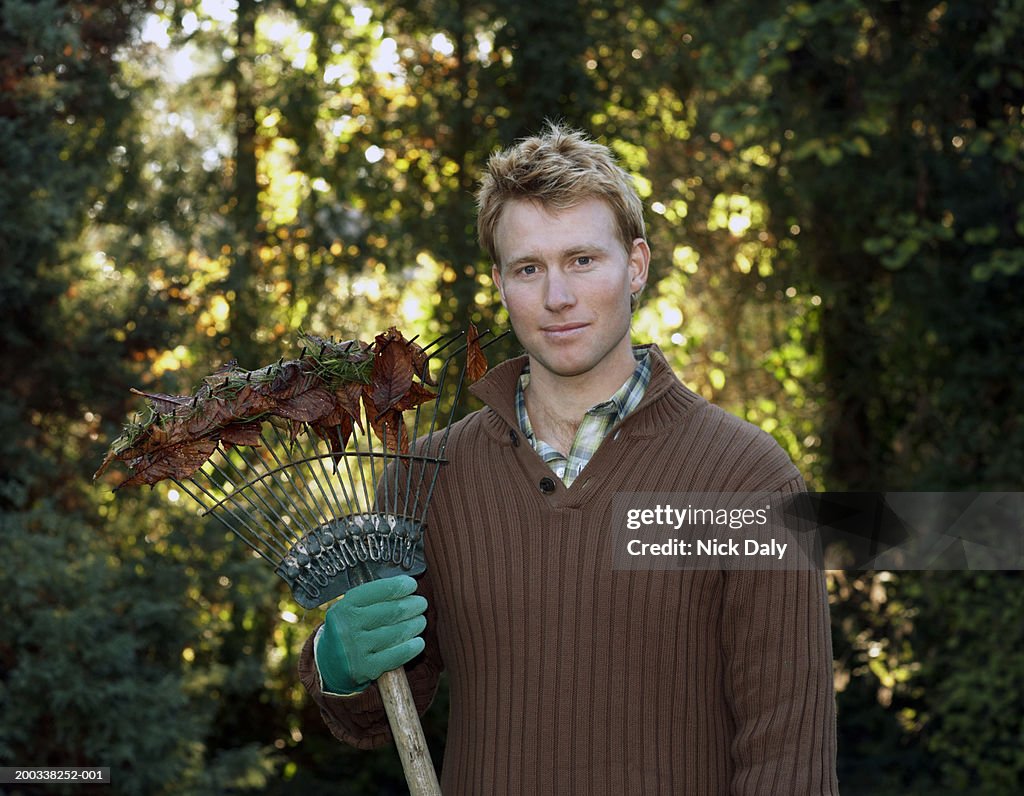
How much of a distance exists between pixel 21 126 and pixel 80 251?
0.51 m

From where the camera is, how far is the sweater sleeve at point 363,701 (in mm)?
2230

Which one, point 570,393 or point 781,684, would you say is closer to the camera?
point 781,684

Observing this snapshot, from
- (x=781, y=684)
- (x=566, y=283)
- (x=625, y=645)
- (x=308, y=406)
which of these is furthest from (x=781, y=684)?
(x=308, y=406)

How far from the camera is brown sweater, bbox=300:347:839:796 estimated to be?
2.00 meters

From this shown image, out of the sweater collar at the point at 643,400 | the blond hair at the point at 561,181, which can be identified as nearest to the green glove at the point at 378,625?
the sweater collar at the point at 643,400

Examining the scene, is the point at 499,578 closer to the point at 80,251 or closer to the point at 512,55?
the point at 80,251

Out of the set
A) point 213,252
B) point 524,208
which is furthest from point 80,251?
point 524,208

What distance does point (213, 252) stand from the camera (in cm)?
590

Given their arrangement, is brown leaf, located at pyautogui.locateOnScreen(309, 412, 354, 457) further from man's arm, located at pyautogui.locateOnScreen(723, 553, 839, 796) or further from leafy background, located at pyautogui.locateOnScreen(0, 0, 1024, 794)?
leafy background, located at pyautogui.locateOnScreen(0, 0, 1024, 794)

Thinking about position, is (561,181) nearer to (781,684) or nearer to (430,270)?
(781,684)

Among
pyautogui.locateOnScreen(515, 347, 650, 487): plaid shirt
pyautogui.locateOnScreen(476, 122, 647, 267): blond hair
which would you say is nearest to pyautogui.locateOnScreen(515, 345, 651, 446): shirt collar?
pyautogui.locateOnScreen(515, 347, 650, 487): plaid shirt

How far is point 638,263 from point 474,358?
35 cm

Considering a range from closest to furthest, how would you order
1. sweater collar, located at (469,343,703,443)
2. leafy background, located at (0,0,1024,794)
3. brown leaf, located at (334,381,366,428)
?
brown leaf, located at (334,381,366,428)
sweater collar, located at (469,343,703,443)
leafy background, located at (0,0,1024,794)

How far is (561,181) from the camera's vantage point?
2.16 metres
